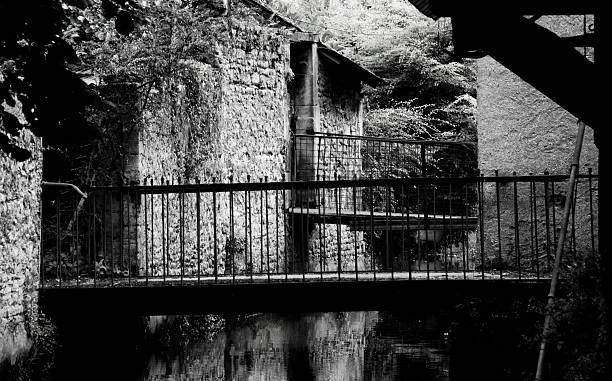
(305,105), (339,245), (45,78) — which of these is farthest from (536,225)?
(305,105)

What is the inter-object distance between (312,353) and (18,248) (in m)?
4.17

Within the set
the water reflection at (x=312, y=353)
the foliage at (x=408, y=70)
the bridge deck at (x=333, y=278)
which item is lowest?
the water reflection at (x=312, y=353)

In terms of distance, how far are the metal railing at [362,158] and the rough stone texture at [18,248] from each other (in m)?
7.50

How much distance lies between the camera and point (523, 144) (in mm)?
9539

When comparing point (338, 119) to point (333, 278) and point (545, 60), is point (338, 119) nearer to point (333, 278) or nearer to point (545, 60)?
point (333, 278)

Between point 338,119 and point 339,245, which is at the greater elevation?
point 338,119

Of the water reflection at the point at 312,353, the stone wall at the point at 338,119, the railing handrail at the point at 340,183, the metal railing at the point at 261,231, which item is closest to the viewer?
the railing handrail at the point at 340,183

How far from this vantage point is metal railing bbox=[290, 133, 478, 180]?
1809 cm

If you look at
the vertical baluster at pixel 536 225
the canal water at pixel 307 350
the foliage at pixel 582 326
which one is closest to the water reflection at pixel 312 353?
the canal water at pixel 307 350

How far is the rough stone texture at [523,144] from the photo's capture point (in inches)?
363

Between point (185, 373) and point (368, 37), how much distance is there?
20987mm

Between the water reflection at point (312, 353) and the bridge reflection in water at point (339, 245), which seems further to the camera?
the water reflection at point (312, 353)

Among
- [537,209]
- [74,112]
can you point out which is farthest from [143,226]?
[74,112]

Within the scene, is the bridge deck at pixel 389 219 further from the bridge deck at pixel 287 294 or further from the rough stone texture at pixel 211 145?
the bridge deck at pixel 287 294
